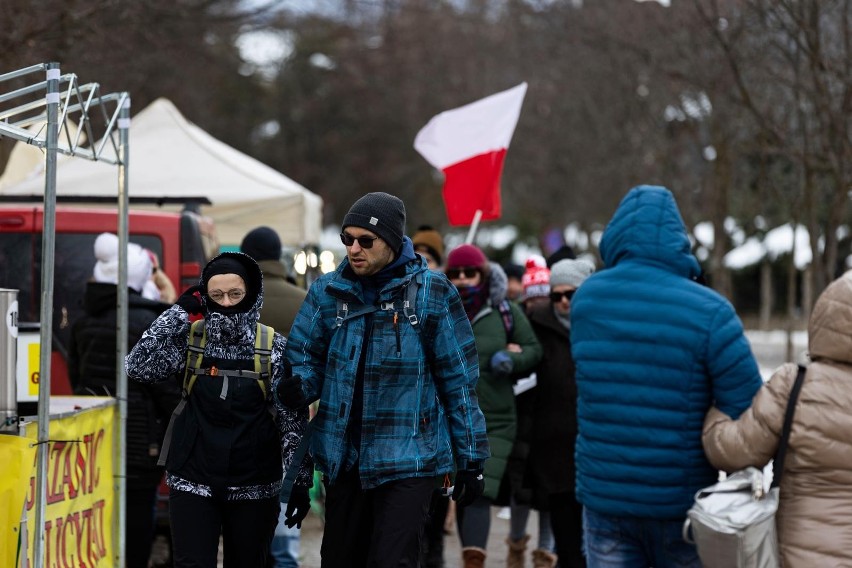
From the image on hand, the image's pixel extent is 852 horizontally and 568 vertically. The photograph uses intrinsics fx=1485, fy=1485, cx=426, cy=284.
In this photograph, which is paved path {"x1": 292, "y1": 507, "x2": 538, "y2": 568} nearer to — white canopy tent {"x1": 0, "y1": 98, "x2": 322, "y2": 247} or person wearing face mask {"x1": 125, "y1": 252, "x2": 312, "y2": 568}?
person wearing face mask {"x1": 125, "y1": 252, "x2": 312, "y2": 568}

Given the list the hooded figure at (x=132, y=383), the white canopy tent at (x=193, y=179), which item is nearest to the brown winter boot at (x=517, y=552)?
the hooded figure at (x=132, y=383)

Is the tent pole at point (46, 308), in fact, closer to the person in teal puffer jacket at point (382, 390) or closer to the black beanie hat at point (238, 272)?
the black beanie hat at point (238, 272)

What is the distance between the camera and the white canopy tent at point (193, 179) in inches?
585

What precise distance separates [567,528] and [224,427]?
2763 millimetres

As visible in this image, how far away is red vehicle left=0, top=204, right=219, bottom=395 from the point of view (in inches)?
360

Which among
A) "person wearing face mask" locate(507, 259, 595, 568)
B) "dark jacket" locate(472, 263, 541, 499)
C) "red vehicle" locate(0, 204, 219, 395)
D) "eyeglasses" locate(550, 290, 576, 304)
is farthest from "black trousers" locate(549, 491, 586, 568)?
"red vehicle" locate(0, 204, 219, 395)

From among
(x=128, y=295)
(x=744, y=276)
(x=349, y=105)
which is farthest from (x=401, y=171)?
(x=128, y=295)

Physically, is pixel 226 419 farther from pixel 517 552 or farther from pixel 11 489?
pixel 517 552

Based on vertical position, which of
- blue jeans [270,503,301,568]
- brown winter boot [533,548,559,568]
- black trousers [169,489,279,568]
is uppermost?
black trousers [169,489,279,568]

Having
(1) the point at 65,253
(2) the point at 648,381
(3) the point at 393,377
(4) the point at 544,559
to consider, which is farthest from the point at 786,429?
(1) the point at 65,253

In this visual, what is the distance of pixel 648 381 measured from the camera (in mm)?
4980

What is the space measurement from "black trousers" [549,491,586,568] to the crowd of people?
1.86 m

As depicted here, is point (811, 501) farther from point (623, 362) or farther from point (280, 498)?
point (280, 498)

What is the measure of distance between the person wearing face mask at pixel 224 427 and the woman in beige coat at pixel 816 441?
5.35ft
